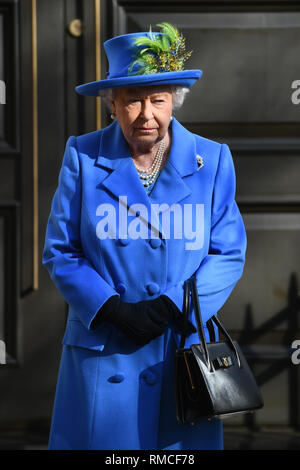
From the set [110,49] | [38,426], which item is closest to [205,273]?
[110,49]

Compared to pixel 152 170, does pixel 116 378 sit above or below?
below

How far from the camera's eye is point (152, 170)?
2264mm

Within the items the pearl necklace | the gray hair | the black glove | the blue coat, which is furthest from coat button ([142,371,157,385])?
the gray hair

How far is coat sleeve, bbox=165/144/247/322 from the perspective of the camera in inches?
84.8

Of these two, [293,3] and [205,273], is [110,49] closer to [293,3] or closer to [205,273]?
[205,273]

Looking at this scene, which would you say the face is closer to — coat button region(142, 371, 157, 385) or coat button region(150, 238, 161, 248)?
coat button region(150, 238, 161, 248)

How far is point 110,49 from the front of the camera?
2.22 meters

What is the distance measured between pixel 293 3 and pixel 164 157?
1598 millimetres

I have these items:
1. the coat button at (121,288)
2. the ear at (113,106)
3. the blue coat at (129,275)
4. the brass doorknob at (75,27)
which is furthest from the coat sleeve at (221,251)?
the brass doorknob at (75,27)

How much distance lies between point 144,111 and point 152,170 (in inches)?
8.3

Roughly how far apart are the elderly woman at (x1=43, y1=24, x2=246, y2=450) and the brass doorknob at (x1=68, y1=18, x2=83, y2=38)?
1.35 m

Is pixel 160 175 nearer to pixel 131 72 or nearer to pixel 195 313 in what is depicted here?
pixel 131 72

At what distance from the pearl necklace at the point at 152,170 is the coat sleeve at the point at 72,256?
18cm

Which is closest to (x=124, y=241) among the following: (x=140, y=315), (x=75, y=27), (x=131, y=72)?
(x=140, y=315)
